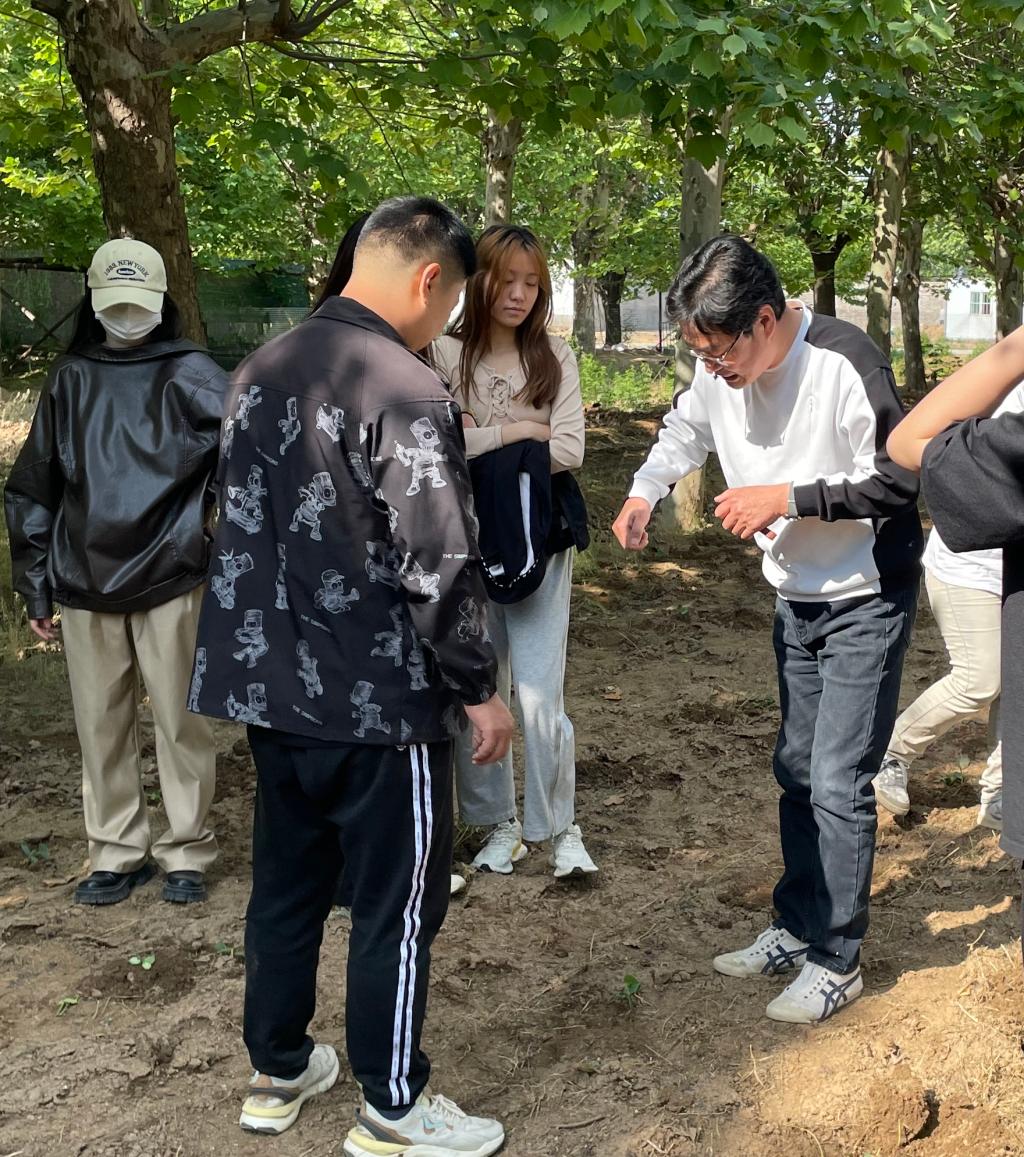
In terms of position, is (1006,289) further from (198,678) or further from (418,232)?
(198,678)

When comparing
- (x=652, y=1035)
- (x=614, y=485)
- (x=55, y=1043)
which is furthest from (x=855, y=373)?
(x=614, y=485)

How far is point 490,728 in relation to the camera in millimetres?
2846

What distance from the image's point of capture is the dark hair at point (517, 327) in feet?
14.1

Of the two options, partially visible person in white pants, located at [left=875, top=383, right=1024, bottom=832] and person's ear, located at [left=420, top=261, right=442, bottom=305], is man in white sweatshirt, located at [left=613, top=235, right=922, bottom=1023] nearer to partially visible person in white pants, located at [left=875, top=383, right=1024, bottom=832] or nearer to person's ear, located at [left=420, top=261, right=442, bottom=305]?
person's ear, located at [left=420, top=261, right=442, bottom=305]

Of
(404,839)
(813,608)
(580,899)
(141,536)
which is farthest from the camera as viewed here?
(580,899)

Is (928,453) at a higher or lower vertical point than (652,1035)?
higher

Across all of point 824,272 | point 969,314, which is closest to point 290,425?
point 824,272

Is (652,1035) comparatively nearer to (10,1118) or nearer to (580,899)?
(580,899)

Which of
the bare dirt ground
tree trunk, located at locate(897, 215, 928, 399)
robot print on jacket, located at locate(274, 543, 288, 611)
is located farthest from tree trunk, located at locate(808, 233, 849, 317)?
robot print on jacket, located at locate(274, 543, 288, 611)

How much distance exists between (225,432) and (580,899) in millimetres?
2447

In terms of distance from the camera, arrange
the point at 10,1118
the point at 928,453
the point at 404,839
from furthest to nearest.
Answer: the point at 10,1118 → the point at 404,839 → the point at 928,453

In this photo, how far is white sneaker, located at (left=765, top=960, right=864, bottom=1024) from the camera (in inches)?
143

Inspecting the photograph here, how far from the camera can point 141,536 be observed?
434 cm

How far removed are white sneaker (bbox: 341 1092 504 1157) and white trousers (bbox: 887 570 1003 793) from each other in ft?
8.05
